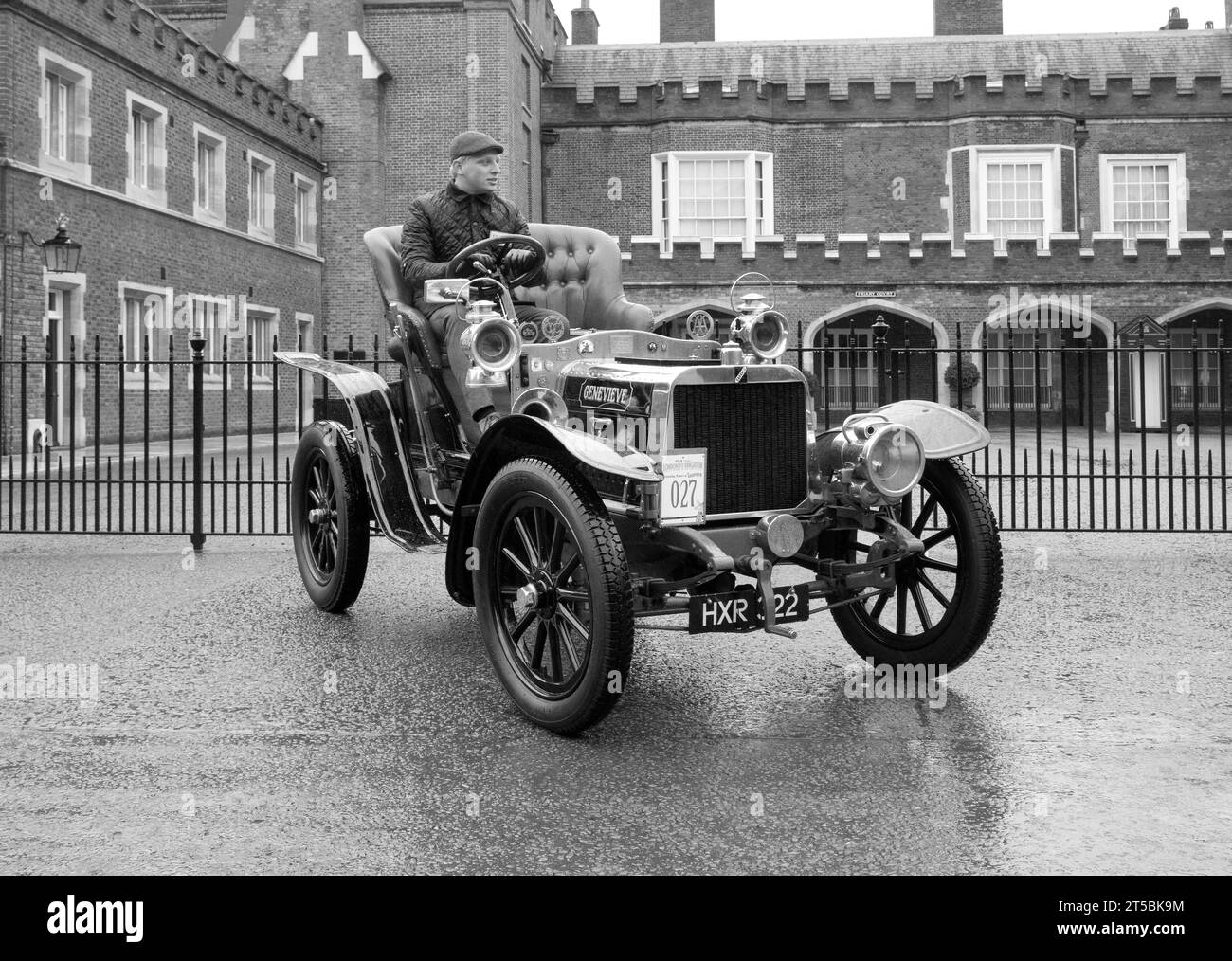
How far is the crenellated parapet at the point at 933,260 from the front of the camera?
30.1 meters

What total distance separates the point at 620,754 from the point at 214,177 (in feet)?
76.2

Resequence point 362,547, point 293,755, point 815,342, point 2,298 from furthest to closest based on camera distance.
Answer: point 815,342 → point 2,298 → point 362,547 → point 293,755

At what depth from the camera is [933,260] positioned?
99.4 feet

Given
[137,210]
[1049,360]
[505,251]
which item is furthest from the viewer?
[1049,360]

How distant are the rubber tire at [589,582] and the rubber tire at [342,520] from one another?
1.91m

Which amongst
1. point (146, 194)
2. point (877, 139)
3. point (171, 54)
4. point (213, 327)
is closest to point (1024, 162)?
point (877, 139)

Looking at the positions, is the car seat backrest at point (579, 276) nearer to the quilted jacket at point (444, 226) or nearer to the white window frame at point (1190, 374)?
the quilted jacket at point (444, 226)

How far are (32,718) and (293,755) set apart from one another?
1.17 metres

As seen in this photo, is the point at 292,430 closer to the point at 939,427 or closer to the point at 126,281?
the point at 126,281

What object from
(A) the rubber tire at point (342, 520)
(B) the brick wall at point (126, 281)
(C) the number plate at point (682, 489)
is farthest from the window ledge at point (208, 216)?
(C) the number plate at point (682, 489)

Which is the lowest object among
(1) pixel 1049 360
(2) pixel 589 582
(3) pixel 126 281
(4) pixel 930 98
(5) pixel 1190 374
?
(2) pixel 589 582

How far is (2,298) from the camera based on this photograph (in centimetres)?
1742

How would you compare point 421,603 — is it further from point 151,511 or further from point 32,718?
point 151,511
